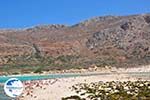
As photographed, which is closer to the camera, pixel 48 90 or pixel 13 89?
pixel 13 89

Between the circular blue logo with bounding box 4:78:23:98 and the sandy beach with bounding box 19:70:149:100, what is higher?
the circular blue logo with bounding box 4:78:23:98

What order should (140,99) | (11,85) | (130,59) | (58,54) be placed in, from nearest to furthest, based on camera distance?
(11,85) → (140,99) → (130,59) → (58,54)

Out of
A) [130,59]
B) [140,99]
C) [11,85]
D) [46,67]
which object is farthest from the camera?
[130,59]

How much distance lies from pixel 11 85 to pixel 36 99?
1527cm

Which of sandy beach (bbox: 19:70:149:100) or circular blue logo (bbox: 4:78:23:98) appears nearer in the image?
circular blue logo (bbox: 4:78:23:98)

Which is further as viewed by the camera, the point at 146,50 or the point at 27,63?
the point at 146,50

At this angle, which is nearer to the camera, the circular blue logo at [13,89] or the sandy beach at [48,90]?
the circular blue logo at [13,89]

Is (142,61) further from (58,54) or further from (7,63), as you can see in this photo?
(7,63)

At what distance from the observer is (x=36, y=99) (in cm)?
2961

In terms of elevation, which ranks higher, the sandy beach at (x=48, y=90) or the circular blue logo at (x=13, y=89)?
the circular blue logo at (x=13, y=89)

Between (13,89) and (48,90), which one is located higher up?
(13,89)

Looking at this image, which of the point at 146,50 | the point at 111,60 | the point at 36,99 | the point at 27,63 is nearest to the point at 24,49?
the point at 27,63

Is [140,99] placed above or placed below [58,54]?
below

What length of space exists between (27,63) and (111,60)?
3328 centimetres
